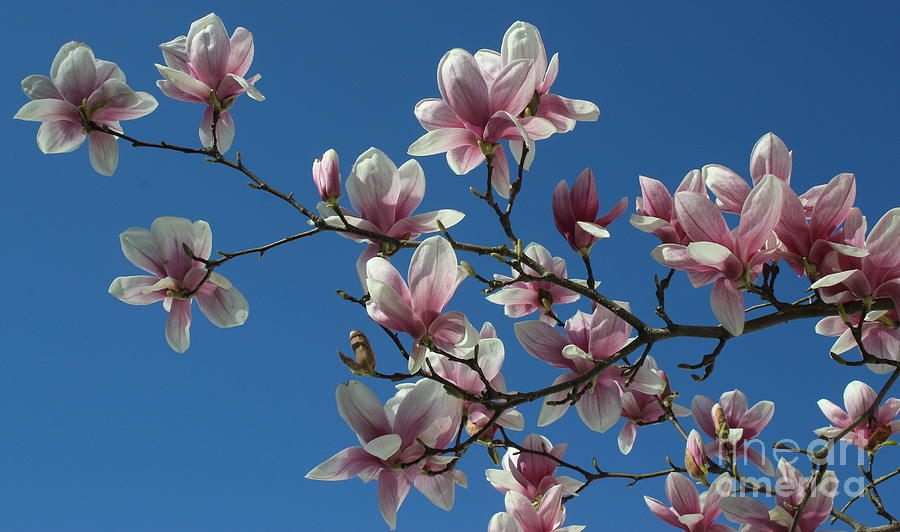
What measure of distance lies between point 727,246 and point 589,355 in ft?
1.29

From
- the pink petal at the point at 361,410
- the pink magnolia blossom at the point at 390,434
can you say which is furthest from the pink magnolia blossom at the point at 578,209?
the pink petal at the point at 361,410

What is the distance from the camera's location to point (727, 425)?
7.46 feet

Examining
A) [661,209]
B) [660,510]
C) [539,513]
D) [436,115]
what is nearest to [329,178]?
[436,115]

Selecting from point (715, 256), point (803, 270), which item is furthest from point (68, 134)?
point (803, 270)

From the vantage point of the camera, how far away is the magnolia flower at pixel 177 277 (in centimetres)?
164

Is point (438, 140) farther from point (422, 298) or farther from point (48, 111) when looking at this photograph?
point (48, 111)

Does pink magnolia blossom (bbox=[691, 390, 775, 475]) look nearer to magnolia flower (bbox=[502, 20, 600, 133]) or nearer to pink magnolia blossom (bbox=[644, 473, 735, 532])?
pink magnolia blossom (bbox=[644, 473, 735, 532])

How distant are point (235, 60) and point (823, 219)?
4.52 feet

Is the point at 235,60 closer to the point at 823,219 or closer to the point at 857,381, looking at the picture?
the point at 823,219

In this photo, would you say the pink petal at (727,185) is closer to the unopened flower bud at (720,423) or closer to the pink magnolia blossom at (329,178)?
the pink magnolia blossom at (329,178)

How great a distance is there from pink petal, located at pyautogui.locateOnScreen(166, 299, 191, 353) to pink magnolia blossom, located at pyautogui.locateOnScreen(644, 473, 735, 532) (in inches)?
48.8

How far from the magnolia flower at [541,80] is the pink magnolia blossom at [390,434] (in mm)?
674

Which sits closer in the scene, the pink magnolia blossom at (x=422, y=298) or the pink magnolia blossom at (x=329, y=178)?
the pink magnolia blossom at (x=422, y=298)

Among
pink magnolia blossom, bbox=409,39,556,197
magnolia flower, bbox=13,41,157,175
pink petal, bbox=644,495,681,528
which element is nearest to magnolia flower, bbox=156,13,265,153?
magnolia flower, bbox=13,41,157,175
